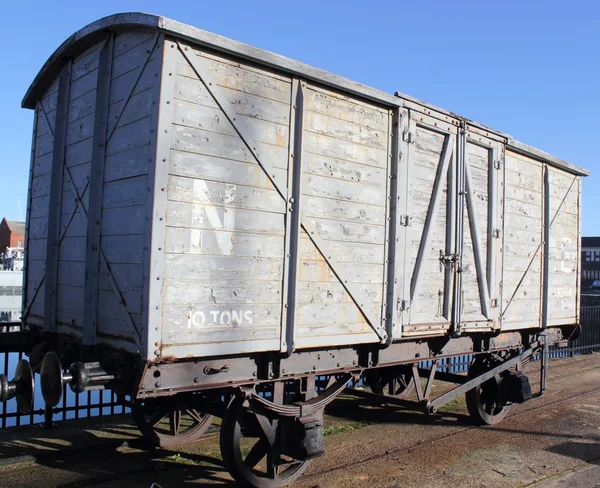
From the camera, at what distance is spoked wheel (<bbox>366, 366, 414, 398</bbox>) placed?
728 cm

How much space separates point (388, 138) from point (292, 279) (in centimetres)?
189

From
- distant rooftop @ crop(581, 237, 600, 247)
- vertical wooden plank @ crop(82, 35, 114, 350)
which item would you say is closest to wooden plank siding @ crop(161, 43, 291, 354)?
vertical wooden plank @ crop(82, 35, 114, 350)

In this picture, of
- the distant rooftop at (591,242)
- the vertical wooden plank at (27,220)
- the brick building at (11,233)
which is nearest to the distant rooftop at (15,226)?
the brick building at (11,233)

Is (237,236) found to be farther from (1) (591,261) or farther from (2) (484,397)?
(1) (591,261)

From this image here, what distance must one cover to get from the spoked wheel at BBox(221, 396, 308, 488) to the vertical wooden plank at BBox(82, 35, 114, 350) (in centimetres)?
132

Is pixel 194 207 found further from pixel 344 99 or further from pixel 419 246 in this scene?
pixel 419 246

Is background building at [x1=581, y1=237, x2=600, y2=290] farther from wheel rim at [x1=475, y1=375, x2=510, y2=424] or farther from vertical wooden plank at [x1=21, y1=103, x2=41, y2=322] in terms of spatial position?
vertical wooden plank at [x1=21, y1=103, x2=41, y2=322]

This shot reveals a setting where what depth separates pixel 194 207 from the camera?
4082mm

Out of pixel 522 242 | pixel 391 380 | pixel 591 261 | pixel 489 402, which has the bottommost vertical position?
pixel 489 402

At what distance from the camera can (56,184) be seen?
5.38m

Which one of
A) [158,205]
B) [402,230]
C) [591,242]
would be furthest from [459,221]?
[591,242]

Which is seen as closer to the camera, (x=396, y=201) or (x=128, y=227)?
(x=128, y=227)

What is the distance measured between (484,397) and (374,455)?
2.28 metres

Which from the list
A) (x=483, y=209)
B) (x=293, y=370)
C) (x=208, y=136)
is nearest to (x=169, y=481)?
(x=293, y=370)
